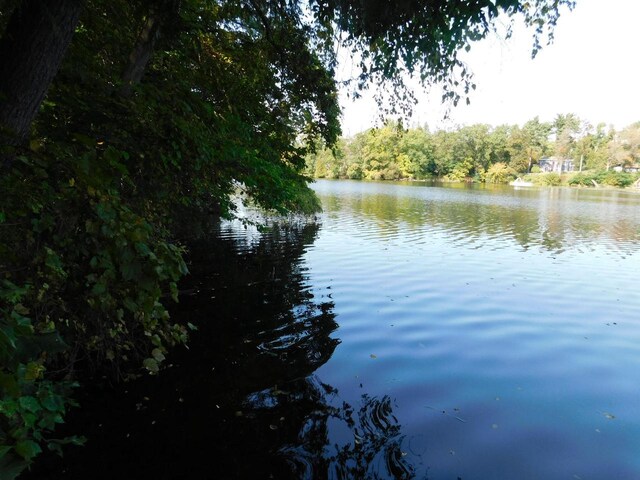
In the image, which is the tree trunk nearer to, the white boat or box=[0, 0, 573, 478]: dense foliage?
box=[0, 0, 573, 478]: dense foliage

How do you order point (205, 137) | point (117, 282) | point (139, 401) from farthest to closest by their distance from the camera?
point (205, 137)
point (139, 401)
point (117, 282)

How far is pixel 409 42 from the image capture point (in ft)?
14.6

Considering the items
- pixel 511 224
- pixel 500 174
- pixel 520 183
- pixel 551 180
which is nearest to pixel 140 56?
pixel 511 224

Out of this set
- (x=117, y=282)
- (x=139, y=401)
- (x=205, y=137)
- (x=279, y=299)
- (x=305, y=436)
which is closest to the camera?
(x=117, y=282)

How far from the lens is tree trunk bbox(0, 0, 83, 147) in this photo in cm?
270

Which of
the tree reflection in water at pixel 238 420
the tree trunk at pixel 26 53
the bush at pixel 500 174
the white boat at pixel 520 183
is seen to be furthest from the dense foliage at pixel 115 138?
the bush at pixel 500 174

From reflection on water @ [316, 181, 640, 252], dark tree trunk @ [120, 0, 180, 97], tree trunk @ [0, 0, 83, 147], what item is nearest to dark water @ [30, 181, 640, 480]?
tree trunk @ [0, 0, 83, 147]

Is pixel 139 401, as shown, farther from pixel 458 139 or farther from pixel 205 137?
pixel 458 139

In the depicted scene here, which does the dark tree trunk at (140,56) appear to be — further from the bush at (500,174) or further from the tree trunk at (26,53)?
the bush at (500,174)

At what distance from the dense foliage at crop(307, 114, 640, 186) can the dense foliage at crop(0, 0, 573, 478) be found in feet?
309

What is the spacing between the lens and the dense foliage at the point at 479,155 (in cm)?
10194

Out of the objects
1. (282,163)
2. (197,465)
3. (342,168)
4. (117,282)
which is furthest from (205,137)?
(342,168)

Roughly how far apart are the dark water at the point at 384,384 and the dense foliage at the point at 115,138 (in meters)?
1.14

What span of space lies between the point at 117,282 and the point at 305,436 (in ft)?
10.0
